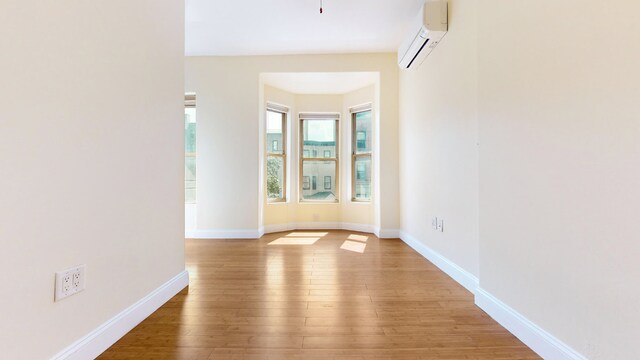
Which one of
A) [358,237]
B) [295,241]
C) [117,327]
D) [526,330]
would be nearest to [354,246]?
[358,237]

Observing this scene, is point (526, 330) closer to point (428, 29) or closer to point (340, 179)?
point (428, 29)

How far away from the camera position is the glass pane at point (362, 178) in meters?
5.02

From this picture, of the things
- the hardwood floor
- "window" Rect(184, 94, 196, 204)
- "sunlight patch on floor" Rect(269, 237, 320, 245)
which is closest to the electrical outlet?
the hardwood floor

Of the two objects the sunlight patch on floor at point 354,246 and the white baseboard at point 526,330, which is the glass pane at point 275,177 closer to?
the sunlight patch on floor at point 354,246

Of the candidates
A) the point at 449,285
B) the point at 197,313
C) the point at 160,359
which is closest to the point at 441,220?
the point at 449,285

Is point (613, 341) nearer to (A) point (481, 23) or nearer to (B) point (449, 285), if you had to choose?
(B) point (449, 285)

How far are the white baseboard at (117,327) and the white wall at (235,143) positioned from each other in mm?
2141

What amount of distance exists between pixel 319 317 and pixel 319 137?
3.88m

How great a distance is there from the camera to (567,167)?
131 centimetres

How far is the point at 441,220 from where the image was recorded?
2.88 m

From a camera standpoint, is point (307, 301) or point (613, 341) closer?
point (613, 341)

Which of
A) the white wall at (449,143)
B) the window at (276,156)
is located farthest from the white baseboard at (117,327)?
the window at (276,156)

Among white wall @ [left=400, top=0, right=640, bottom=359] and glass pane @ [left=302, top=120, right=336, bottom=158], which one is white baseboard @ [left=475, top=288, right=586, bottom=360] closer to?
white wall @ [left=400, top=0, right=640, bottom=359]

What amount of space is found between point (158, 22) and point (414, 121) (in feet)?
9.30
